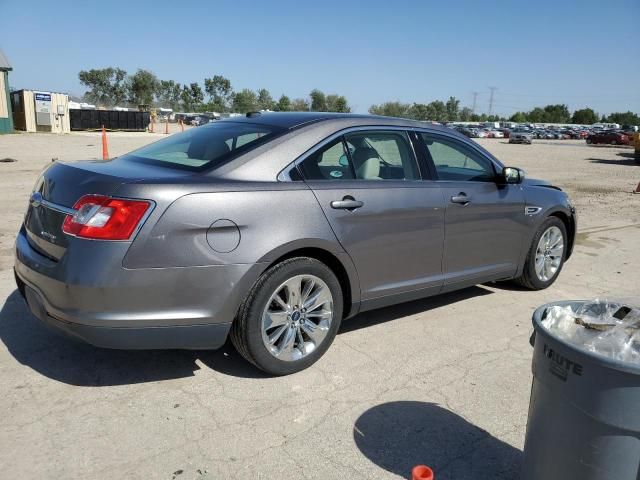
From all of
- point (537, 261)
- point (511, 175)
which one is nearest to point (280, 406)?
point (511, 175)

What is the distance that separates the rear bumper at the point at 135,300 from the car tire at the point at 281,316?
9 cm

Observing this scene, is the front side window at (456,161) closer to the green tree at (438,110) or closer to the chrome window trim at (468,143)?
the chrome window trim at (468,143)

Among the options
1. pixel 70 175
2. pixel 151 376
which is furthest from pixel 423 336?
pixel 70 175

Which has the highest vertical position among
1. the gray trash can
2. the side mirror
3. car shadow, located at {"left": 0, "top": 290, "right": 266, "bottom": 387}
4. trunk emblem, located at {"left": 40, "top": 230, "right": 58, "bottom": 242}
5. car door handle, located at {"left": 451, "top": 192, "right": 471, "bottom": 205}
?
the side mirror

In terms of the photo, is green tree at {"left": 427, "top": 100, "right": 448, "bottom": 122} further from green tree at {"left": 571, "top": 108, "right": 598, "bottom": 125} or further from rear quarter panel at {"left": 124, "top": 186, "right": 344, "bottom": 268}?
rear quarter panel at {"left": 124, "top": 186, "right": 344, "bottom": 268}

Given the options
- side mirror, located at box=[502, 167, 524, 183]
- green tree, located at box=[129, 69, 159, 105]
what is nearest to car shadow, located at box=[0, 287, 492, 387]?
side mirror, located at box=[502, 167, 524, 183]

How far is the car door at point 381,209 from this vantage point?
11.9 feet

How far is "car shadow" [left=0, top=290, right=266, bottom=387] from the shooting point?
342 centimetres

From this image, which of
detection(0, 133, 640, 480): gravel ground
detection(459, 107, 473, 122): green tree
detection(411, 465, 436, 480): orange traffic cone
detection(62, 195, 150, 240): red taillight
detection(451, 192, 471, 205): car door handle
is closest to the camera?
detection(411, 465, 436, 480): orange traffic cone

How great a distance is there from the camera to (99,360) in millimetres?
3613

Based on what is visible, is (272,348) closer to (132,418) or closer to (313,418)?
(313,418)

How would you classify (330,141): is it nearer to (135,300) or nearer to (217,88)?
(135,300)

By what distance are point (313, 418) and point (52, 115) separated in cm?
3673

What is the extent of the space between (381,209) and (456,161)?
121 centimetres
